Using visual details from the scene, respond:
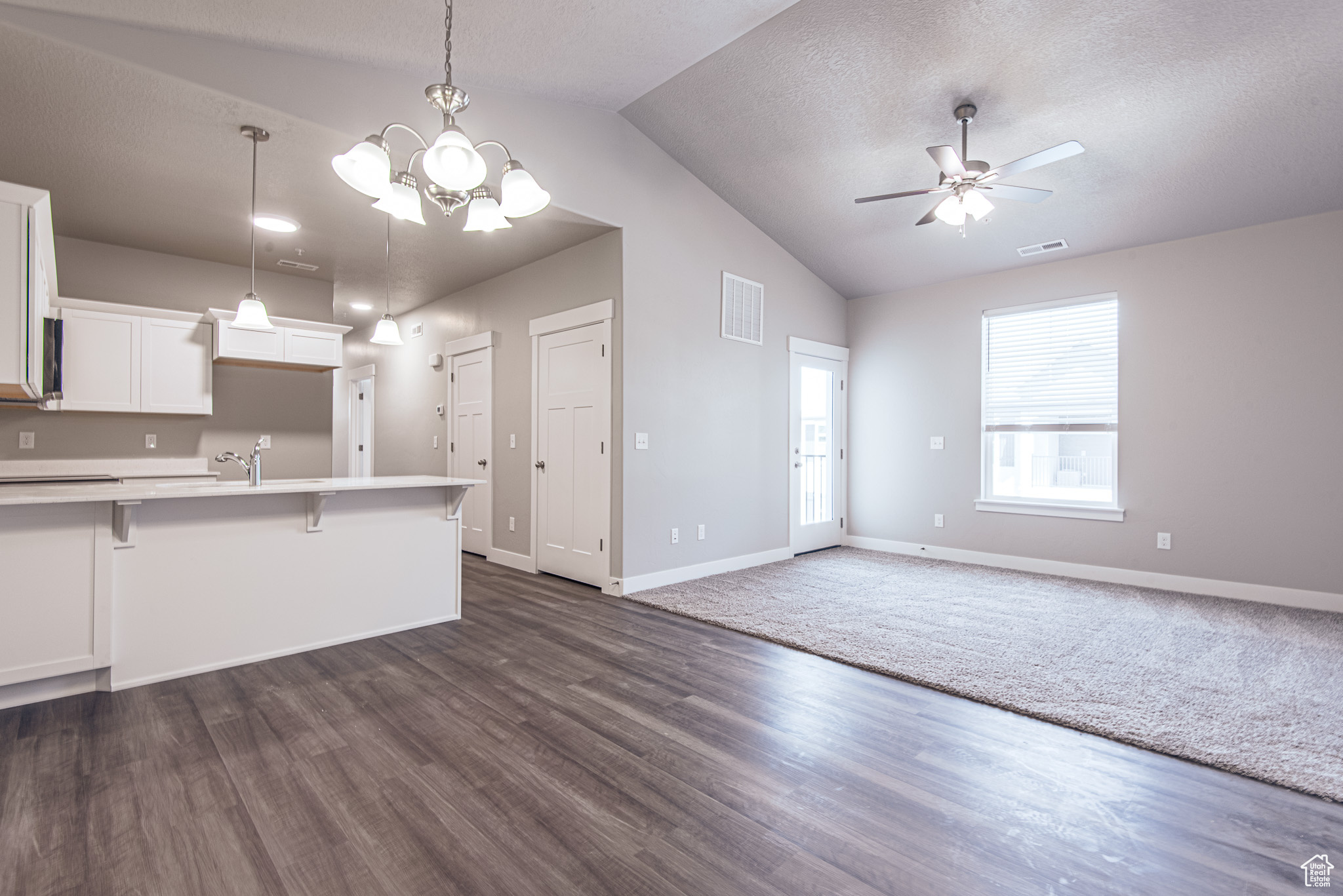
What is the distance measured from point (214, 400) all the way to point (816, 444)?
5.53 meters

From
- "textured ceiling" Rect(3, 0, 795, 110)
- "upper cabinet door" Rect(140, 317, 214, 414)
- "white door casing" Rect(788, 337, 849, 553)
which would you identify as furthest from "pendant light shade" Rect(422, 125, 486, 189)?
"white door casing" Rect(788, 337, 849, 553)

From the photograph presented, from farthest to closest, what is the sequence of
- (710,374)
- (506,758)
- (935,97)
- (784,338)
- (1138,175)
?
(784,338)
(710,374)
(1138,175)
(935,97)
(506,758)

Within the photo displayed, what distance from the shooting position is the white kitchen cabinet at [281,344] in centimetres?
473

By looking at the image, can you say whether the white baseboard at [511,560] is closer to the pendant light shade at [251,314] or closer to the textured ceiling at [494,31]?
the pendant light shade at [251,314]

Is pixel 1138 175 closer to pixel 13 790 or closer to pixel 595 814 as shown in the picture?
pixel 595 814

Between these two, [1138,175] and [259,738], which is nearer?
[259,738]

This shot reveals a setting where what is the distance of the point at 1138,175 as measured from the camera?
4.10 m

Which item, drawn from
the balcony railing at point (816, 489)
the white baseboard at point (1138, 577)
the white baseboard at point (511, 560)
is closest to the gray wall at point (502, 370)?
the white baseboard at point (511, 560)

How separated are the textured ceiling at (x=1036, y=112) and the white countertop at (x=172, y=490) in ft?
10.2

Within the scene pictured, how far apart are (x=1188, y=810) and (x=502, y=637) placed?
3036 mm

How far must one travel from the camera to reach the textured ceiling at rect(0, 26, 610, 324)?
272 cm

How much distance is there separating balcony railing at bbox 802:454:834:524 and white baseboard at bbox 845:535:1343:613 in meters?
0.65

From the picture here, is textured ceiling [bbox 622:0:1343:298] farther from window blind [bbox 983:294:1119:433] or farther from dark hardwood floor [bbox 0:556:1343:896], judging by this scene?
dark hardwood floor [bbox 0:556:1343:896]

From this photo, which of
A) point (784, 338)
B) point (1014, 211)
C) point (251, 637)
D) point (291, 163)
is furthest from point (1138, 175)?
point (251, 637)
